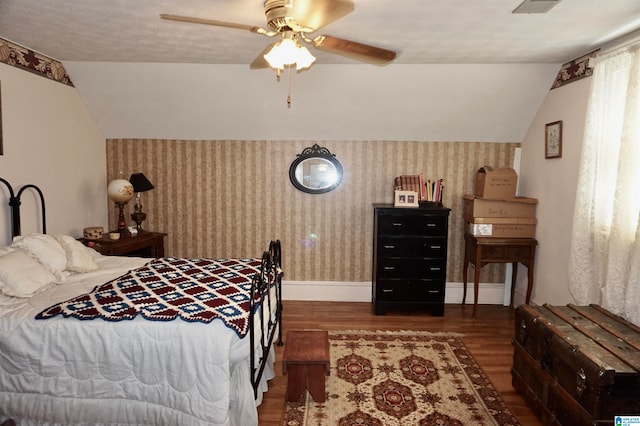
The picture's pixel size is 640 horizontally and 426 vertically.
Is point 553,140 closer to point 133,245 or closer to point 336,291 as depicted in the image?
point 336,291

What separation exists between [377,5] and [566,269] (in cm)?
313

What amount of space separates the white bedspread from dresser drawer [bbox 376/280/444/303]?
2546 mm

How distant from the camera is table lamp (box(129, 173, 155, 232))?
4859mm

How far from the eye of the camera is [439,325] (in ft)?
14.8

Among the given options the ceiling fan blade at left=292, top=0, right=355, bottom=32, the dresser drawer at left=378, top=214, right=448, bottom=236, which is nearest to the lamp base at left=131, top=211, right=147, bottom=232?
the dresser drawer at left=378, top=214, right=448, bottom=236

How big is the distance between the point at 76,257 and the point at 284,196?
8.19ft

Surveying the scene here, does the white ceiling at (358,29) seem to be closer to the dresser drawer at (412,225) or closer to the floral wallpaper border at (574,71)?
the floral wallpaper border at (574,71)

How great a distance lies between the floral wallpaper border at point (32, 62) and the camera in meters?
3.65

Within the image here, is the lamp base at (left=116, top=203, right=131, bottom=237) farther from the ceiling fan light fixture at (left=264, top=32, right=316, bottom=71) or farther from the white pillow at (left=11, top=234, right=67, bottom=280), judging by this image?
the ceiling fan light fixture at (left=264, top=32, right=316, bottom=71)

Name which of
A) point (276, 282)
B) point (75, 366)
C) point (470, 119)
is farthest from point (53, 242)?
point (470, 119)

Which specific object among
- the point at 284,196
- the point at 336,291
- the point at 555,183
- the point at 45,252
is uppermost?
the point at 555,183

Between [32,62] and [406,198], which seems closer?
[32,62]

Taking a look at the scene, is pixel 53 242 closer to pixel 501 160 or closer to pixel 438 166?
pixel 438 166

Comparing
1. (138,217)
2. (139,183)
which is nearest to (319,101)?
(139,183)
